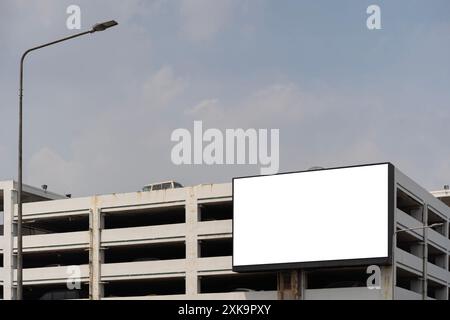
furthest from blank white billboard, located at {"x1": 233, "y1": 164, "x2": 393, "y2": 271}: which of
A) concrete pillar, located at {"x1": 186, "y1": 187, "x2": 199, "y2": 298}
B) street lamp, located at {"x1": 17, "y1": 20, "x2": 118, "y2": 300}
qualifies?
street lamp, located at {"x1": 17, "y1": 20, "x2": 118, "y2": 300}

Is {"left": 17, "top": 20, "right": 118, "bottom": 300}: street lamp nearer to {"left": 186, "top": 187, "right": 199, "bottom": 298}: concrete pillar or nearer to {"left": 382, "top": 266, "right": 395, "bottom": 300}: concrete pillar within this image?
{"left": 382, "top": 266, "right": 395, "bottom": 300}: concrete pillar

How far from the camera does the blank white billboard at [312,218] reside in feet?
202

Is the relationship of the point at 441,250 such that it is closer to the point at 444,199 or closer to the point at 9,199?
the point at 444,199

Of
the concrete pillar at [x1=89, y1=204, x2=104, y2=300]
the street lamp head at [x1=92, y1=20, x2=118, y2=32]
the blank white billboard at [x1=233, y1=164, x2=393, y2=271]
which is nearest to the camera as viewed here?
the street lamp head at [x1=92, y1=20, x2=118, y2=32]

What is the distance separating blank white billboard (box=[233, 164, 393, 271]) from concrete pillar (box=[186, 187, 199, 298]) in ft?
14.2

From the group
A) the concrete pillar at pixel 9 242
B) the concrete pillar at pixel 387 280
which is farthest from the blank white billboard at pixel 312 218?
the concrete pillar at pixel 9 242

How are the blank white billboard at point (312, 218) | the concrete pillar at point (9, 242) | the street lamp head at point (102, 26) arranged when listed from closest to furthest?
1. the street lamp head at point (102, 26)
2. the blank white billboard at point (312, 218)
3. the concrete pillar at point (9, 242)

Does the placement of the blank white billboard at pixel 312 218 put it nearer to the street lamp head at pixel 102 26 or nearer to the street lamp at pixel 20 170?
the street lamp at pixel 20 170

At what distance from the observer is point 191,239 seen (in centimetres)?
6950

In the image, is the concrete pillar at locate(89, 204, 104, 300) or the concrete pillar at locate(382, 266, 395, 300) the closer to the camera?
the concrete pillar at locate(382, 266, 395, 300)

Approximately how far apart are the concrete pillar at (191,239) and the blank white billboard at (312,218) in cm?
433

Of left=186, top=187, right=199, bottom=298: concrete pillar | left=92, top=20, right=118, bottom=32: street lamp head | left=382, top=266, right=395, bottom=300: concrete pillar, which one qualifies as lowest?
left=382, top=266, right=395, bottom=300: concrete pillar

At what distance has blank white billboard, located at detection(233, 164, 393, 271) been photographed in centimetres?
6156

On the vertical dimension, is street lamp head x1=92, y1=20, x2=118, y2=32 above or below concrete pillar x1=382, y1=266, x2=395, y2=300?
above
